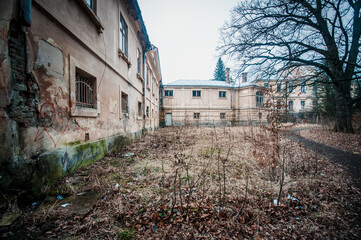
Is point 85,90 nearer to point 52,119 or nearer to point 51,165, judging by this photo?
point 52,119

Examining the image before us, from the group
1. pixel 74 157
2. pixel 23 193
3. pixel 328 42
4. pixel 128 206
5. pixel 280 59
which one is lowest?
pixel 128 206

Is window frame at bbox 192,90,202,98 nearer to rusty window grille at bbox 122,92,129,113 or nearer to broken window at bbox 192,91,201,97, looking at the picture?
broken window at bbox 192,91,201,97

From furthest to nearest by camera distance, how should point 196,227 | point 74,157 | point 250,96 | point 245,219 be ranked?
point 250,96 < point 74,157 < point 245,219 < point 196,227

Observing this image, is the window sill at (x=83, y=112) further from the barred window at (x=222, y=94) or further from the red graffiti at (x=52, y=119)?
the barred window at (x=222, y=94)

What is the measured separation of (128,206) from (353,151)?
8437mm

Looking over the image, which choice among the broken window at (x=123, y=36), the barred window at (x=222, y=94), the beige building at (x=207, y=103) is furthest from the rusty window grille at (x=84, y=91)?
the barred window at (x=222, y=94)

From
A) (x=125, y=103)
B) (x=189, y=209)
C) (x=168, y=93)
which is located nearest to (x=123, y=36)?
(x=125, y=103)

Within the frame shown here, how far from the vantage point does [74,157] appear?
3139 mm

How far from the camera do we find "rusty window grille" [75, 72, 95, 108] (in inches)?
144

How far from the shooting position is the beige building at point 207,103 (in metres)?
22.8

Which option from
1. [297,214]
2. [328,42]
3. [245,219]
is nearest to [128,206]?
[245,219]

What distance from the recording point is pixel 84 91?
3.87 m

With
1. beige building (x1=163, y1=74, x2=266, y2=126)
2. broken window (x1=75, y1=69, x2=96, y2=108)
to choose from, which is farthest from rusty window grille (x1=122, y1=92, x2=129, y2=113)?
beige building (x1=163, y1=74, x2=266, y2=126)

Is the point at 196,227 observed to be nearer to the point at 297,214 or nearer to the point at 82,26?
the point at 297,214
